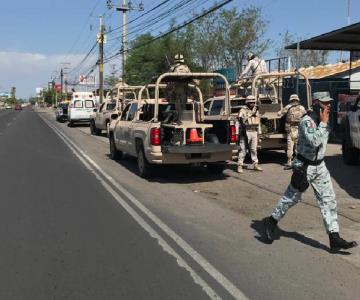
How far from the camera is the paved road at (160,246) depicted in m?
Result: 5.39

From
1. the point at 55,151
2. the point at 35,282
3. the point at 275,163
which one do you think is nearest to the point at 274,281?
the point at 35,282

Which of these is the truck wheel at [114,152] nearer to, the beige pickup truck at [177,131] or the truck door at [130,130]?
the truck door at [130,130]

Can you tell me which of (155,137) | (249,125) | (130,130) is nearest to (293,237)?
(155,137)

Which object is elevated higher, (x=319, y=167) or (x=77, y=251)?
(x=319, y=167)

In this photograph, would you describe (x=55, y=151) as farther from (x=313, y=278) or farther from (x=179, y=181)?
(x=313, y=278)

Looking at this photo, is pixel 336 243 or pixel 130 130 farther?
pixel 130 130

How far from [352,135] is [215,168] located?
3407mm

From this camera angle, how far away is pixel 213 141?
13.3m

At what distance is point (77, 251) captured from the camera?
21.9ft

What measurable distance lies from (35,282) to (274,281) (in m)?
2.26

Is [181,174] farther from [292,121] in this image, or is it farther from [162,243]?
[162,243]

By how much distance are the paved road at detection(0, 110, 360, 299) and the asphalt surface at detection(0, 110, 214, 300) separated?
1cm

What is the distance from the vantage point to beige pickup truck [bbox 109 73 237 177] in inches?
487

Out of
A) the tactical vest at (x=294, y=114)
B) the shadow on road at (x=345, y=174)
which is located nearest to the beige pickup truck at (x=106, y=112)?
the shadow on road at (x=345, y=174)
